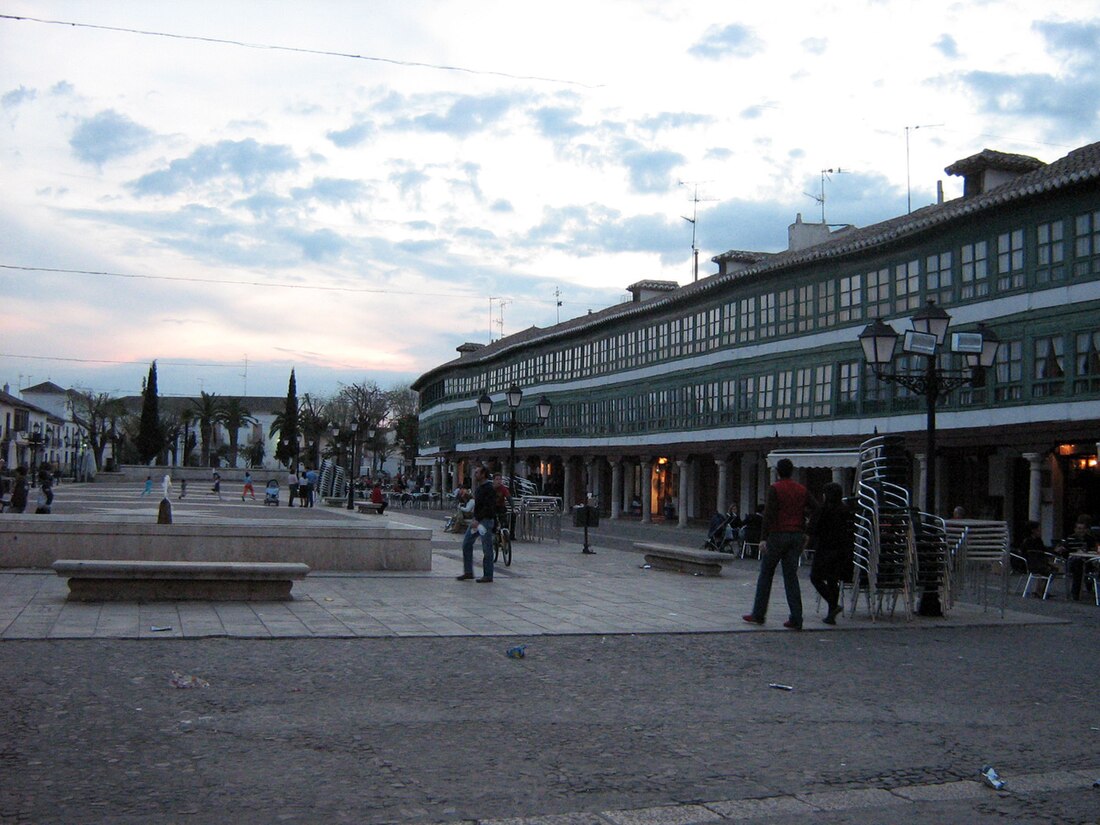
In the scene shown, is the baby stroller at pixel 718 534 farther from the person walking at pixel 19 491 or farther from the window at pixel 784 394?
the person walking at pixel 19 491

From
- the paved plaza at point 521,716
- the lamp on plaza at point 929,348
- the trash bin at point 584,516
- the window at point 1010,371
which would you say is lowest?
the paved plaza at point 521,716

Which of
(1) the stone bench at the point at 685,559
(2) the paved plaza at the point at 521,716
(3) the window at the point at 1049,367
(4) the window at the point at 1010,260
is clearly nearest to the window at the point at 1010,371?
(3) the window at the point at 1049,367

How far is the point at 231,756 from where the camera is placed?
581cm

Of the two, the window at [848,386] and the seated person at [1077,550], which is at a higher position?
the window at [848,386]

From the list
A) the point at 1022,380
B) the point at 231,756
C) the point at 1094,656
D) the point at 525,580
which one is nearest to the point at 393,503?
the point at 1022,380

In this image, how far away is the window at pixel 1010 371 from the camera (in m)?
26.2

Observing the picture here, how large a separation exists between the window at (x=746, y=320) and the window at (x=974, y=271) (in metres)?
9.73

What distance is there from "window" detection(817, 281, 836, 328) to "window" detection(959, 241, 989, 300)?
5335mm

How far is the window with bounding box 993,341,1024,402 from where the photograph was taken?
2625cm

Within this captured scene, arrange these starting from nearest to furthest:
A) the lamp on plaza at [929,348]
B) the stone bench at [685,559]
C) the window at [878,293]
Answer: the lamp on plaza at [929,348] < the stone bench at [685,559] < the window at [878,293]

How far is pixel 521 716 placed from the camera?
709cm

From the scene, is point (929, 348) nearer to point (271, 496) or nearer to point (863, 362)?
point (863, 362)

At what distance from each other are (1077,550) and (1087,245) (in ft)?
29.3

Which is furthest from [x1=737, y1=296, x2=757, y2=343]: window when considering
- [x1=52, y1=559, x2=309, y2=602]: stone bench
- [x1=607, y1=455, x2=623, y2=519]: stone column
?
[x1=52, y1=559, x2=309, y2=602]: stone bench
